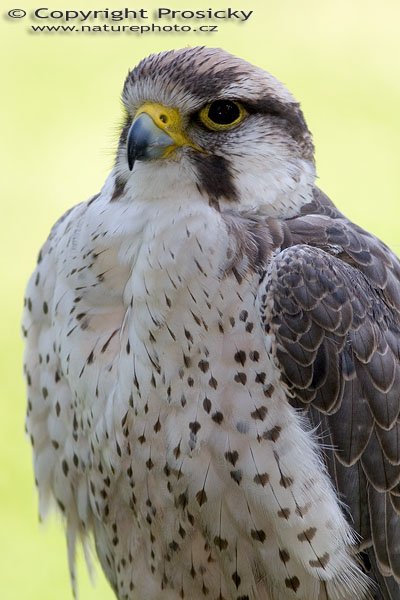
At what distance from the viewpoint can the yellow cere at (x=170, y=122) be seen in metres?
4.30

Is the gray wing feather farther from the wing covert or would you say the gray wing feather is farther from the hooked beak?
the hooked beak

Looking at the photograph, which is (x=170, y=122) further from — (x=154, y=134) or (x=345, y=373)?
(x=345, y=373)

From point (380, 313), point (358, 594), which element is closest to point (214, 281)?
point (380, 313)

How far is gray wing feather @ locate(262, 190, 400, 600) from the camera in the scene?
4.23 m

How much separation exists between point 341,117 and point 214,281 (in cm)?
554

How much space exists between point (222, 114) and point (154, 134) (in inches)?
10.0

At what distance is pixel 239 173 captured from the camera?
4.36 metres

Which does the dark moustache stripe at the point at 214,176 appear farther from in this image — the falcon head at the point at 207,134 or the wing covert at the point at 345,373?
the wing covert at the point at 345,373

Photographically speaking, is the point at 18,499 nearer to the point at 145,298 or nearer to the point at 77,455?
the point at 77,455

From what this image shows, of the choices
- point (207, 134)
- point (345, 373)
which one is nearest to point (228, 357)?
point (345, 373)

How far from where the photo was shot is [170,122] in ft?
14.2

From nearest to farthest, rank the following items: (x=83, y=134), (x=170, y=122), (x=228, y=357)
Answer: (x=228, y=357)
(x=170, y=122)
(x=83, y=134)

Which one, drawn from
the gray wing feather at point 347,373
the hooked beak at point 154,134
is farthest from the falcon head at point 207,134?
the gray wing feather at point 347,373

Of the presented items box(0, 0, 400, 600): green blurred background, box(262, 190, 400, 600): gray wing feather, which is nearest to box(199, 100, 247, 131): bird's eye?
box(262, 190, 400, 600): gray wing feather
